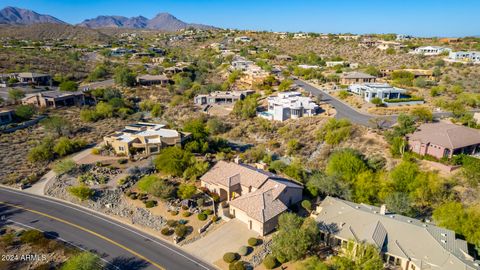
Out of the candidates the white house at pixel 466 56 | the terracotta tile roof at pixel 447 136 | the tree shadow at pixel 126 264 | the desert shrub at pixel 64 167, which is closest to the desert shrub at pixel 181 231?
the tree shadow at pixel 126 264

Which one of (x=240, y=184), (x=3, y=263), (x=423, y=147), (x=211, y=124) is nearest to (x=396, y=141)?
(x=423, y=147)

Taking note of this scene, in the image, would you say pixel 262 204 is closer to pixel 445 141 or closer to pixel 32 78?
pixel 445 141

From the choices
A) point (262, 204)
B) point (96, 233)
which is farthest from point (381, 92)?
point (96, 233)

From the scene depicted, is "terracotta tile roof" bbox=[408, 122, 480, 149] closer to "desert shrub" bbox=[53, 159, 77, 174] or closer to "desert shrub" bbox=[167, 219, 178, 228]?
"desert shrub" bbox=[167, 219, 178, 228]

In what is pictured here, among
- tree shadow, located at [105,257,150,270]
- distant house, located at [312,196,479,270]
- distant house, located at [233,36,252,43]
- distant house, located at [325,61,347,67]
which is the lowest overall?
tree shadow, located at [105,257,150,270]

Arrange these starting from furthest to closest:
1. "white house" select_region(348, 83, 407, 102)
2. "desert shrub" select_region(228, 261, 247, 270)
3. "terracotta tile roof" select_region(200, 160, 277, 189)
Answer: "white house" select_region(348, 83, 407, 102) < "terracotta tile roof" select_region(200, 160, 277, 189) < "desert shrub" select_region(228, 261, 247, 270)

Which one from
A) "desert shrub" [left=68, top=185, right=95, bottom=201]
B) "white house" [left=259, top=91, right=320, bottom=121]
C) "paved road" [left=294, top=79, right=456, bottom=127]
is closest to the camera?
"desert shrub" [left=68, top=185, right=95, bottom=201]

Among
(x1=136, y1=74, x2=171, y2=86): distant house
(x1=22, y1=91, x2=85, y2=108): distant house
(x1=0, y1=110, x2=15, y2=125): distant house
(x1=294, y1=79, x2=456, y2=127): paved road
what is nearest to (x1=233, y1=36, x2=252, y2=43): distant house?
(x1=136, y1=74, x2=171, y2=86): distant house

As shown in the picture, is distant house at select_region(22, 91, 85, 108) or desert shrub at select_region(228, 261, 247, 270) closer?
desert shrub at select_region(228, 261, 247, 270)
